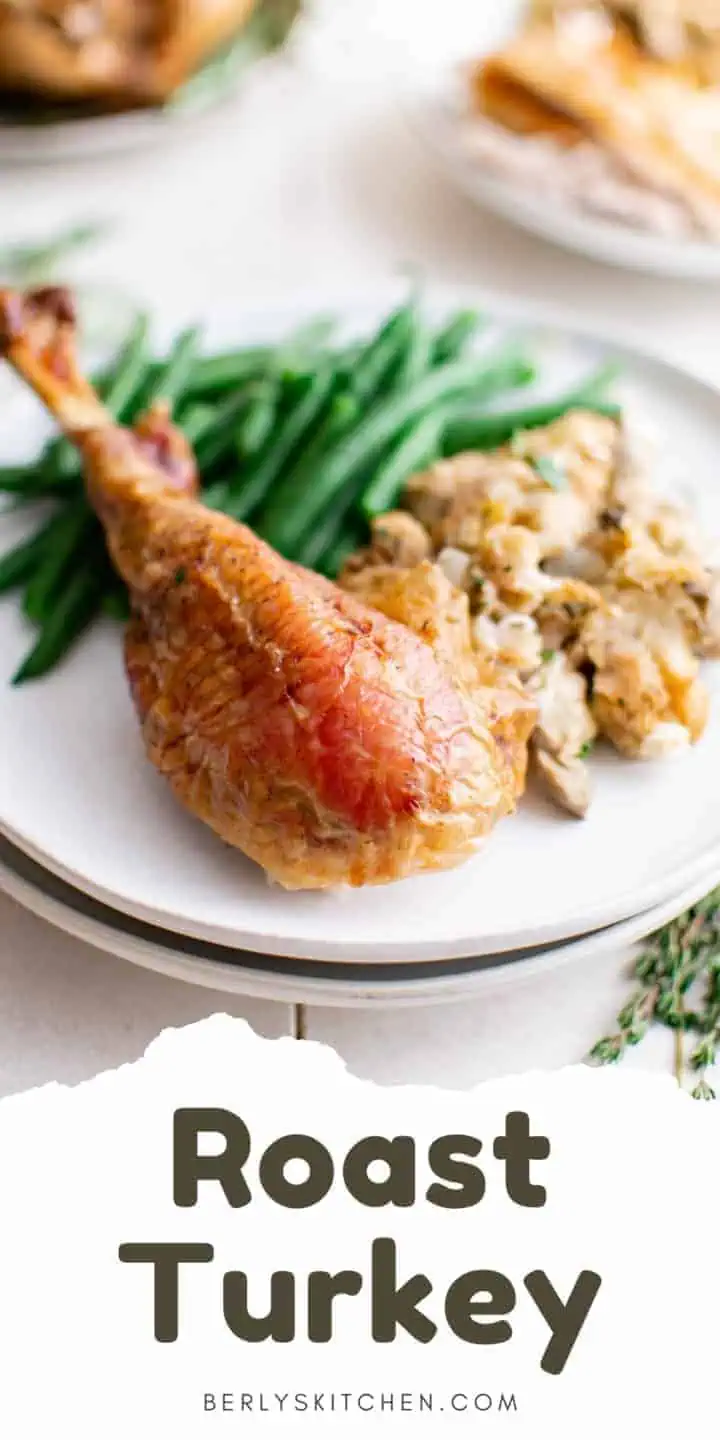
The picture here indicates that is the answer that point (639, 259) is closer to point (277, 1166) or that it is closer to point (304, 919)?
point (304, 919)

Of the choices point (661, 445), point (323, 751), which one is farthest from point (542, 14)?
point (323, 751)

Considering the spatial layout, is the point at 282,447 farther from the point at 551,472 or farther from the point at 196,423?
the point at 551,472

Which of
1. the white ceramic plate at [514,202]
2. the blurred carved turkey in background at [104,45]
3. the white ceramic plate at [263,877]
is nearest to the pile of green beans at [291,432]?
the white ceramic plate at [263,877]

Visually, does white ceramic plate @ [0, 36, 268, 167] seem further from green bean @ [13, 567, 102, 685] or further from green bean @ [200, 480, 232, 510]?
green bean @ [13, 567, 102, 685]

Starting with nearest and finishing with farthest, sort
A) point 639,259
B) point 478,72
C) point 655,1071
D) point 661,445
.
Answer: point 655,1071 < point 661,445 < point 639,259 < point 478,72

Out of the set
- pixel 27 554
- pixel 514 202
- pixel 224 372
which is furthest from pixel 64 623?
pixel 514 202

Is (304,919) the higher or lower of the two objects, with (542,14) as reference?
lower

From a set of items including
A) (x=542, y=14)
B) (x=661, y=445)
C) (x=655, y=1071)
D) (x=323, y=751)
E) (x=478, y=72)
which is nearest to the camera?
(x=323, y=751)
